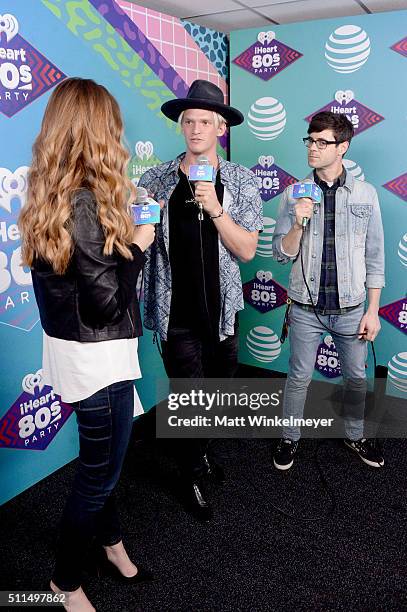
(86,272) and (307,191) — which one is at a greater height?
(307,191)

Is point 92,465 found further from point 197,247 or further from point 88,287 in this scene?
point 197,247

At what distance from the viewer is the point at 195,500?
2.35 m

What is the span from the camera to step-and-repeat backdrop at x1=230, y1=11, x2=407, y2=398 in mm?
3047

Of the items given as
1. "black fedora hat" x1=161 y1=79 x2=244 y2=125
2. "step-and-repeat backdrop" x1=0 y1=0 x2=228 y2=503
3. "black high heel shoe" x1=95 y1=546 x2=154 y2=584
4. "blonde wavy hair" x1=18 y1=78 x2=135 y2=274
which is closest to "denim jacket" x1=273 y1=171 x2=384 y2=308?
"black fedora hat" x1=161 y1=79 x2=244 y2=125

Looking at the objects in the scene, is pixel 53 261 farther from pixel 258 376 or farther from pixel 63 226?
pixel 258 376

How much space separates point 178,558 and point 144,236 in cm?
133

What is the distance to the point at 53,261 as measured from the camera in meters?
1.35

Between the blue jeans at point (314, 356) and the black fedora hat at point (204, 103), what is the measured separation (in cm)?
97

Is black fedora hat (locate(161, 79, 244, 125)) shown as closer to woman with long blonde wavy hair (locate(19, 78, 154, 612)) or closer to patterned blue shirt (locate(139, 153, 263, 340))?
patterned blue shirt (locate(139, 153, 263, 340))

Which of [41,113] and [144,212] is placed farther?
[41,113]

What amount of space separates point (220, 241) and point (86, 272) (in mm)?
933

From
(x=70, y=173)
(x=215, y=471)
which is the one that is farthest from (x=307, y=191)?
(x=215, y=471)

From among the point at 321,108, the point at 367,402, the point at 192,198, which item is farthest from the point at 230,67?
the point at 367,402

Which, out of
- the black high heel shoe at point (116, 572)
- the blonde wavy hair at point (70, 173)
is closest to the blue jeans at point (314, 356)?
the black high heel shoe at point (116, 572)
